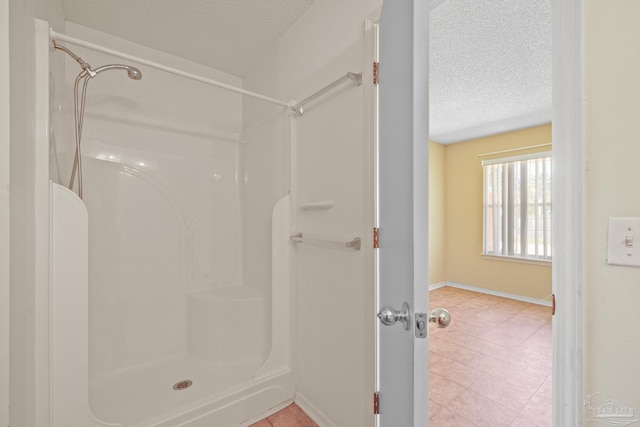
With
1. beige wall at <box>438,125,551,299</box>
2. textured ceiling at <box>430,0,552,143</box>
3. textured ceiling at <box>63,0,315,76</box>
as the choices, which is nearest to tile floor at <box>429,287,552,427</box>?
beige wall at <box>438,125,551,299</box>

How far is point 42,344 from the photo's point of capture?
1.04 m

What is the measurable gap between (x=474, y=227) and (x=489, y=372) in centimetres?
277

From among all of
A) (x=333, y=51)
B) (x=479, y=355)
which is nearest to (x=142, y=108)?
(x=333, y=51)

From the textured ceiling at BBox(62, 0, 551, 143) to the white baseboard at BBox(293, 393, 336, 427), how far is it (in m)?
2.25

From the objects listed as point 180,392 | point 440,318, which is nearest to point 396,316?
point 440,318

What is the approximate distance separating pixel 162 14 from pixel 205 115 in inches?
29.5

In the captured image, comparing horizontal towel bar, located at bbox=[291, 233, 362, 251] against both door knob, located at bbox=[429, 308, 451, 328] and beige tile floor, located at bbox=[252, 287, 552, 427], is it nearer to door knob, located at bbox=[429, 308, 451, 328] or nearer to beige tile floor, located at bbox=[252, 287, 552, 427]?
door knob, located at bbox=[429, 308, 451, 328]

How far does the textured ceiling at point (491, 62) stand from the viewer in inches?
68.2

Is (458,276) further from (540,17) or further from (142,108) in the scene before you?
(142,108)

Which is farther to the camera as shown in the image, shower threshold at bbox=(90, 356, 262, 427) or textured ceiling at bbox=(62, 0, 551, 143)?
textured ceiling at bbox=(62, 0, 551, 143)

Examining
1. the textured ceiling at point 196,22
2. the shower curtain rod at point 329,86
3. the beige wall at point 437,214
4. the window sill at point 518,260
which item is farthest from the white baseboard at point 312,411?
the window sill at point 518,260

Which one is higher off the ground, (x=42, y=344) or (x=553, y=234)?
(x=553, y=234)

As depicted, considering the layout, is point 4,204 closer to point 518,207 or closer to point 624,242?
point 624,242

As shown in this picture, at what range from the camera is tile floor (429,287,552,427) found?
168 centimetres
